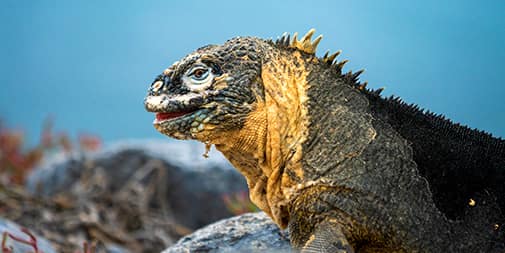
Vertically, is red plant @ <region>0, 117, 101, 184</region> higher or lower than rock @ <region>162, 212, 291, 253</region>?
higher

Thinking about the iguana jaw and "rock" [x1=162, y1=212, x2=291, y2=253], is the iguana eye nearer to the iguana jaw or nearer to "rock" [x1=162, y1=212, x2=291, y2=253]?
the iguana jaw

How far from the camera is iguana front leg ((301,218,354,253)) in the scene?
10.0ft

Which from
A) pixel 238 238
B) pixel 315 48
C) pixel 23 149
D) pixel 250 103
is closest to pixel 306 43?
pixel 315 48

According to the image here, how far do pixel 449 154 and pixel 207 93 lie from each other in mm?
1354

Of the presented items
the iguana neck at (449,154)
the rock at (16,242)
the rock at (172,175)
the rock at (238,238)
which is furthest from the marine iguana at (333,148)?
the rock at (172,175)

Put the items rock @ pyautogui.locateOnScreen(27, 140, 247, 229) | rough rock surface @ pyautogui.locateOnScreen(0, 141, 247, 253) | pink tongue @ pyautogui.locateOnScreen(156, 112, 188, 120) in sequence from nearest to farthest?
pink tongue @ pyautogui.locateOnScreen(156, 112, 188, 120) → rough rock surface @ pyautogui.locateOnScreen(0, 141, 247, 253) → rock @ pyautogui.locateOnScreen(27, 140, 247, 229)

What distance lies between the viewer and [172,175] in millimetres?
9609

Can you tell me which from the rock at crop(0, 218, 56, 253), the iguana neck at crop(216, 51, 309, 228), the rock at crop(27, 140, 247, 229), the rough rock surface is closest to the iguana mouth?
the iguana neck at crop(216, 51, 309, 228)

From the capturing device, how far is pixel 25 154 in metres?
13.3

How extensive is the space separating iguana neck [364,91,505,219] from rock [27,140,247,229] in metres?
5.98

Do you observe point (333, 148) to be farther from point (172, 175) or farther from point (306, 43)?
point (172, 175)

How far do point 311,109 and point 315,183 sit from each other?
0.41 m

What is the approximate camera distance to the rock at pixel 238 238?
413 cm

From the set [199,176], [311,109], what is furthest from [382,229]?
[199,176]
